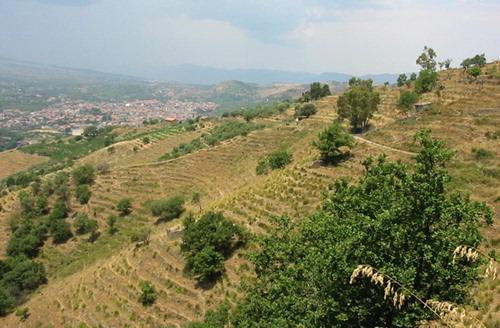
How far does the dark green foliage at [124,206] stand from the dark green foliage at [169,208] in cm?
556

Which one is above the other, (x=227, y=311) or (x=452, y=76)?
(x=452, y=76)

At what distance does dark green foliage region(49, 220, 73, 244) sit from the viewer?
33.4 meters

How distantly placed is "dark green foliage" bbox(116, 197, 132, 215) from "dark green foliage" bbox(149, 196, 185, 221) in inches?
219

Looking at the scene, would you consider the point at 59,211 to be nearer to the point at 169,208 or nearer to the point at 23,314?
the point at 23,314

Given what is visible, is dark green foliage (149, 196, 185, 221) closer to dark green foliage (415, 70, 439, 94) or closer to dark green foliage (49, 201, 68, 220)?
dark green foliage (49, 201, 68, 220)

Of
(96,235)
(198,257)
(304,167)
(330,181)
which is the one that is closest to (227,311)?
(198,257)

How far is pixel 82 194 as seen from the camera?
39500mm

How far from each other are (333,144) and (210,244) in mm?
14882

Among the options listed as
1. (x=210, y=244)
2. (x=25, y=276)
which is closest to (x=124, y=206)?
(x=25, y=276)

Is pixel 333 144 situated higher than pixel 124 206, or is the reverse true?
pixel 333 144

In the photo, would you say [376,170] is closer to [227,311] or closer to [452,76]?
[227,311]

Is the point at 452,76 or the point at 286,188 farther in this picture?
the point at 452,76

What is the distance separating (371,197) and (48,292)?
96.1 feet

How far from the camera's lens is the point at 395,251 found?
26.6 feet
